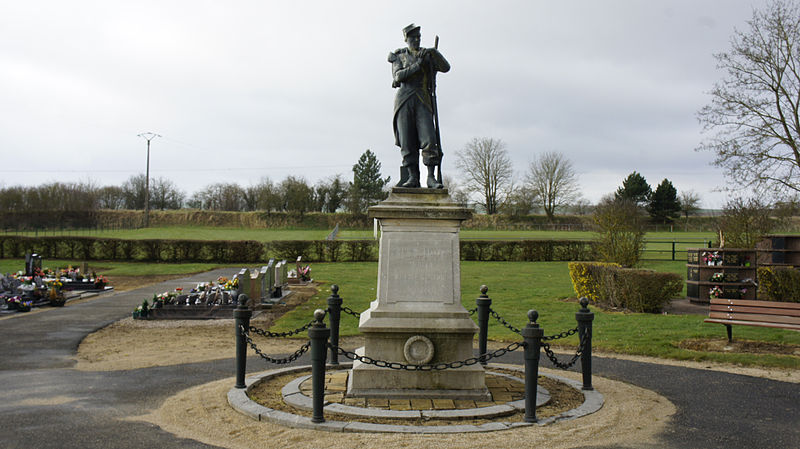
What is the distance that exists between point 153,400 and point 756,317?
874cm

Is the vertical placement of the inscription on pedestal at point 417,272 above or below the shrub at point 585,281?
above

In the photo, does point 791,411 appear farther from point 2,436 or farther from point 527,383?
point 2,436

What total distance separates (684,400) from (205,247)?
2943 centimetres

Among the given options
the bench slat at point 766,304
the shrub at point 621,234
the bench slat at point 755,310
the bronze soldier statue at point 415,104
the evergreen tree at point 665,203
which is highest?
the evergreen tree at point 665,203

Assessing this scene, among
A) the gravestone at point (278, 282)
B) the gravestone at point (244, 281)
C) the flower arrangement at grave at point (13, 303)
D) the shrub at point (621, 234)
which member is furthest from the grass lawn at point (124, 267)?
the shrub at point (621, 234)

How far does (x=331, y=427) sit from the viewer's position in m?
5.16

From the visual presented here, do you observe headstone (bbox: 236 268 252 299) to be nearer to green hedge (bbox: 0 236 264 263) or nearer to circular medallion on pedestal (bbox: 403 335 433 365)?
circular medallion on pedestal (bbox: 403 335 433 365)

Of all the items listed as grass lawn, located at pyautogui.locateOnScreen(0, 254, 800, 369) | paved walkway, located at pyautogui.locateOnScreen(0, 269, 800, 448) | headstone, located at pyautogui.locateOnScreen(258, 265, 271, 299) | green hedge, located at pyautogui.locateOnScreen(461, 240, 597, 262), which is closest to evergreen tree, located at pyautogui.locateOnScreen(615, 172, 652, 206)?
green hedge, located at pyautogui.locateOnScreen(461, 240, 597, 262)

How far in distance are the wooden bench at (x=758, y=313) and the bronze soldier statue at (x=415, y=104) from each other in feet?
19.2

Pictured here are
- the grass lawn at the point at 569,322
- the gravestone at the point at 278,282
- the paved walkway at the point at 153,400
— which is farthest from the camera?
the gravestone at the point at 278,282

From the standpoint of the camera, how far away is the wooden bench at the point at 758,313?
8758 mm

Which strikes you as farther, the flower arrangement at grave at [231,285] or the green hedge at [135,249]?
the green hedge at [135,249]

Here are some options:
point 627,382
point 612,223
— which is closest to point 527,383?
point 627,382

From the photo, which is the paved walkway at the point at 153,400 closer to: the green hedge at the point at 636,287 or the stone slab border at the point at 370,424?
the stone slab border at the point at 370,424
